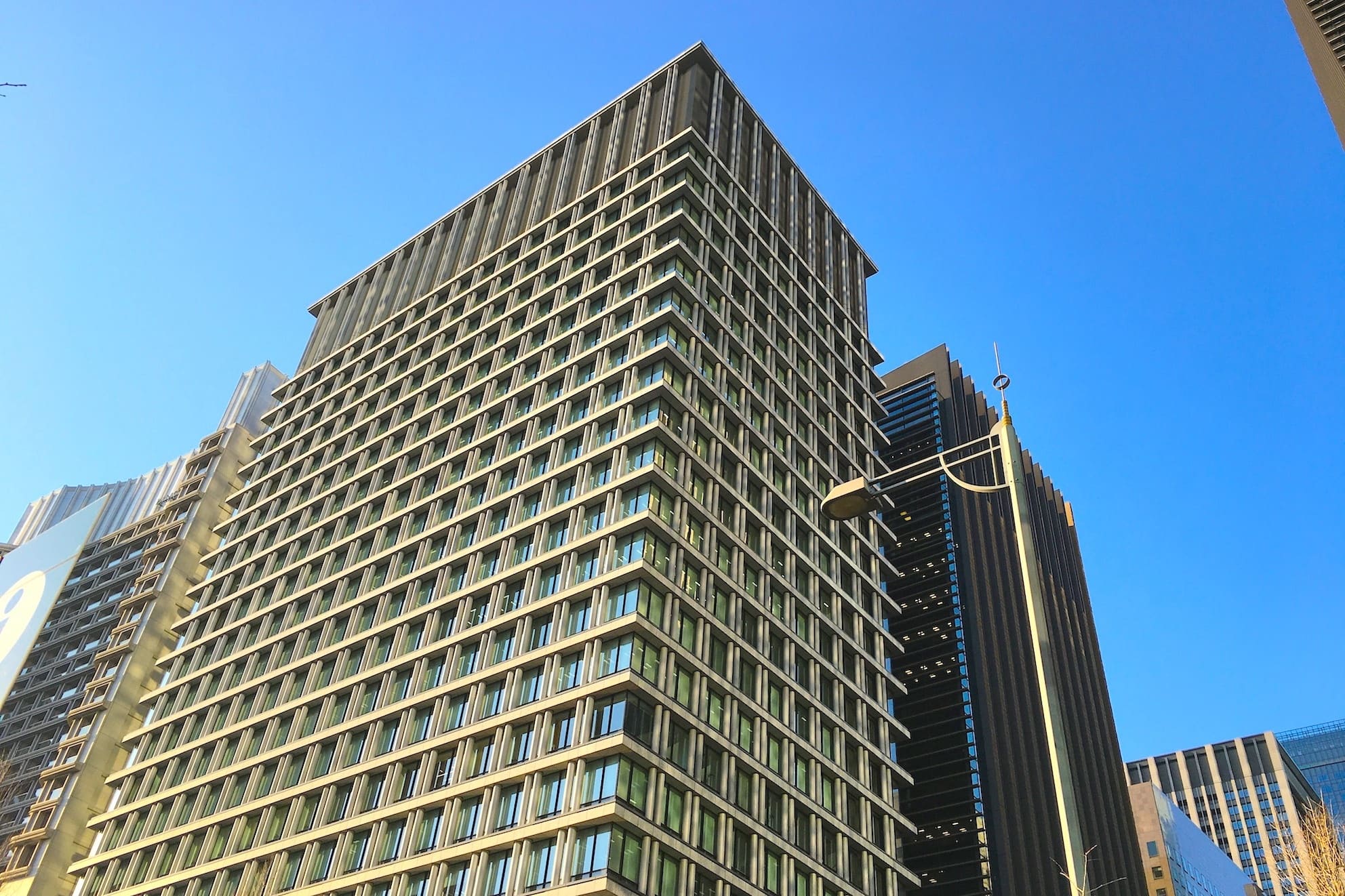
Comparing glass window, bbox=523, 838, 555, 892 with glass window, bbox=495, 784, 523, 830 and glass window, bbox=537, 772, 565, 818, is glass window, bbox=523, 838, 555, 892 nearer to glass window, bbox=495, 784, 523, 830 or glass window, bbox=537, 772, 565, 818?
glass window, bbox=537, 772, 565, 818

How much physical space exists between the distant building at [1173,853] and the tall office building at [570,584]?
250ft

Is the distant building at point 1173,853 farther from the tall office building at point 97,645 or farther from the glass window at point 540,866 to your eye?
the tall office building at point 97,645

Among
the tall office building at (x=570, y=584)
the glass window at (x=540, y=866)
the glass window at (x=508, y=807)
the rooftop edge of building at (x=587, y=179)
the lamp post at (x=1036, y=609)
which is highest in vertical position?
the rooftop edge of building at (x=587, y=179)

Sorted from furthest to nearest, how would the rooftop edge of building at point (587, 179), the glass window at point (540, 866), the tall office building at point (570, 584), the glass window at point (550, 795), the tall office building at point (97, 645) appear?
the rooftop edge of building at point (587, 179)
the tall office building at point (97, 645)
the tall office building at point (570, 584)
the glass window at point (550, 795)
the glass window at point (540, 866)

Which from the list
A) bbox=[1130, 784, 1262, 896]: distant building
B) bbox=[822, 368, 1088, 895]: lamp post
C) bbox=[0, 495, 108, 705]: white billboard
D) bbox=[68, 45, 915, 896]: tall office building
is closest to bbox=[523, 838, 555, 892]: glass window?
bbox=[68, 45, 915, 896]: tall office building

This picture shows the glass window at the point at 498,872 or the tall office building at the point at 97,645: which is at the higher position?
the tall office building at the point at 97,645

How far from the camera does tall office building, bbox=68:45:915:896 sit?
2143 inches

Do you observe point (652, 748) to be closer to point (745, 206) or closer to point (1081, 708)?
point (745, 206)

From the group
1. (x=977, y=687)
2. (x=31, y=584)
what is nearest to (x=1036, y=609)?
(x=31, y=584)

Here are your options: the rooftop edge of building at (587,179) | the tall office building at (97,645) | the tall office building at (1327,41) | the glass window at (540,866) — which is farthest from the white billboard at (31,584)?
the tall office building at (1327,41)


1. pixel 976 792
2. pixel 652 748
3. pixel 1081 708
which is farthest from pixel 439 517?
pixel 1081 708

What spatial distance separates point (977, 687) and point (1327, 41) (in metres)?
67.1

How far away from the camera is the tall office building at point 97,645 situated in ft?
274

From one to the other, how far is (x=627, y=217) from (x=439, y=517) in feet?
87.9
